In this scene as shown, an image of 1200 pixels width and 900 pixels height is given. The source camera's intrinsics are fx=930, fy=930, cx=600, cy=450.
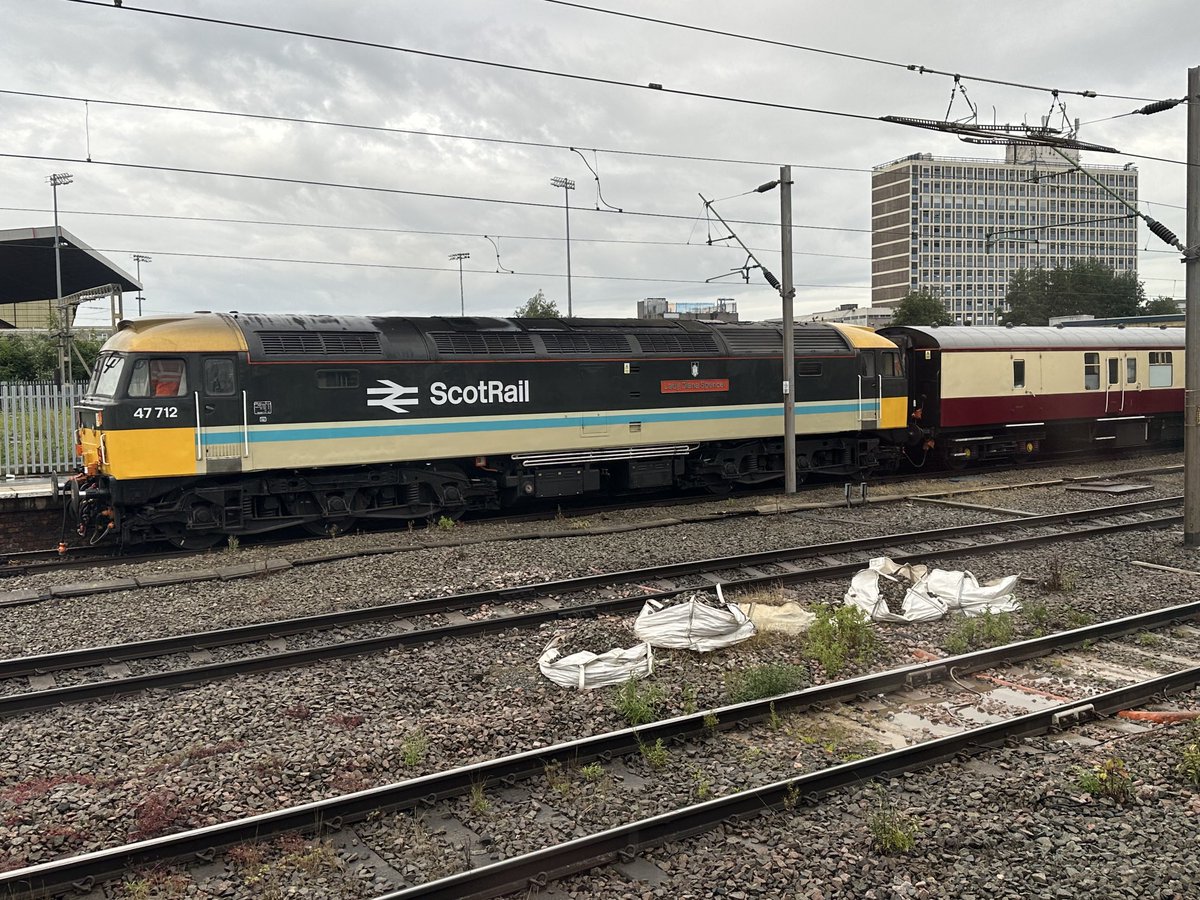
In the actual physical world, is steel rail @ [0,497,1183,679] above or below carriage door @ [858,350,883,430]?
below

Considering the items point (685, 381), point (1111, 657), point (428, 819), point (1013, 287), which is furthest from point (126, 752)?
point (1013, 287)

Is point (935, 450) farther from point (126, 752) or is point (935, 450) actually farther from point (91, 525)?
A: point (126, 752)

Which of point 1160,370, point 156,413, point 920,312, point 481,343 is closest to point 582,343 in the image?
point 481,343

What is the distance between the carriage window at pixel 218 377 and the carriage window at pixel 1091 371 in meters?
21.9

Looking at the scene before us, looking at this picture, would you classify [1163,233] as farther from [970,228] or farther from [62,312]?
[970,228]

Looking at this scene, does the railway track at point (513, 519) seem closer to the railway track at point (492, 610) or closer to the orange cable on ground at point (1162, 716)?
the railway track at point (492, 610)

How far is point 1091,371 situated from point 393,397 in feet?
64.4

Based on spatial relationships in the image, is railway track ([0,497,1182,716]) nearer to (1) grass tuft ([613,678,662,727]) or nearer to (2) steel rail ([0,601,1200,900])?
(1) grass tuft ([613,678,662,727])

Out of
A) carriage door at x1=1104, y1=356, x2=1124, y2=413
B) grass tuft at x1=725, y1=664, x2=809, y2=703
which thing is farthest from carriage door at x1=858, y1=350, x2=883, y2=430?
grass tuft at x1=725, y1=664, x2=809, y2=703

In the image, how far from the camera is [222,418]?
14.7 meters

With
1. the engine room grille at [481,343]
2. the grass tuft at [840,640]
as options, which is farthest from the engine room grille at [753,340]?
the grass tuft at [840,640]

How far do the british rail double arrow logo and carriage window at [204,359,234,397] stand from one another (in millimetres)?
2246

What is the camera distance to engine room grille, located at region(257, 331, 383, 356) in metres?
15.2

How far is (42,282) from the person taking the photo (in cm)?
4584
